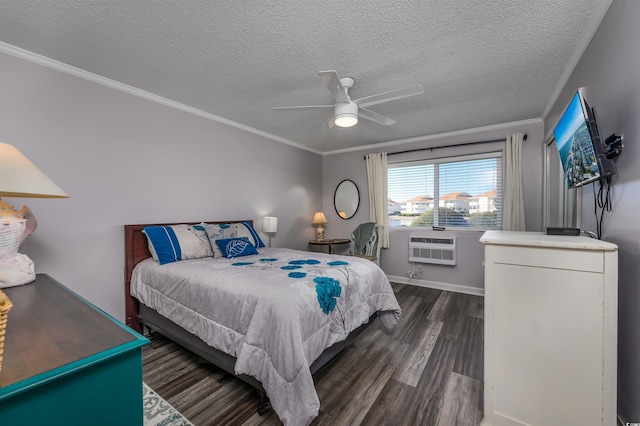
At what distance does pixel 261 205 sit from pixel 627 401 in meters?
3.85

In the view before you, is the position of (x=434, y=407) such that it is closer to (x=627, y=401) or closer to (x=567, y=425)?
(x=567, y=425)

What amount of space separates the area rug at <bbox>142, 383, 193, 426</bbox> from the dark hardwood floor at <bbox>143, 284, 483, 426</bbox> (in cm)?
4

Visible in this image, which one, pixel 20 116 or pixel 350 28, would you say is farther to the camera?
pixel 20 116

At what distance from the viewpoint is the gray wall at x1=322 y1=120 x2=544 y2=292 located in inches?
138

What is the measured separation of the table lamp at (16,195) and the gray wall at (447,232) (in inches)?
166

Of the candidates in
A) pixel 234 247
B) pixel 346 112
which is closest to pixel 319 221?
pixel 234 247

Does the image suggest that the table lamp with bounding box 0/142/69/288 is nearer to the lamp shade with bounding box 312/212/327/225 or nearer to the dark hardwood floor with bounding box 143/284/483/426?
the dark hardwood floor with bounding box 143/284/483/426

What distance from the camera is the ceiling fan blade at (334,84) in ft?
5.87

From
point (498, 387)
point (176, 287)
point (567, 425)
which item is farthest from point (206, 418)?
point (567, 425)

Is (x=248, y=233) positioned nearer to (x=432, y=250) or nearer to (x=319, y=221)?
(x=319, y=221)

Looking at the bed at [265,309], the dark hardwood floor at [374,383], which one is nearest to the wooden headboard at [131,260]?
the bed at [265,309]

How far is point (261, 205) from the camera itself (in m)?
4.06

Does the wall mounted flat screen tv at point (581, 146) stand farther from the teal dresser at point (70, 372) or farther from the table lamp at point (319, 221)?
the table lamp at point (319, 221)

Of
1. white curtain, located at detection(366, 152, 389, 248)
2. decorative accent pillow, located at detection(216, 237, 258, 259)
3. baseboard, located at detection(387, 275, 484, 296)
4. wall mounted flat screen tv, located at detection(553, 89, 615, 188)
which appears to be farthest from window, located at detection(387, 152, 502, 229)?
decorative accent pillow, located at detection(216, 237, 258, 259)
